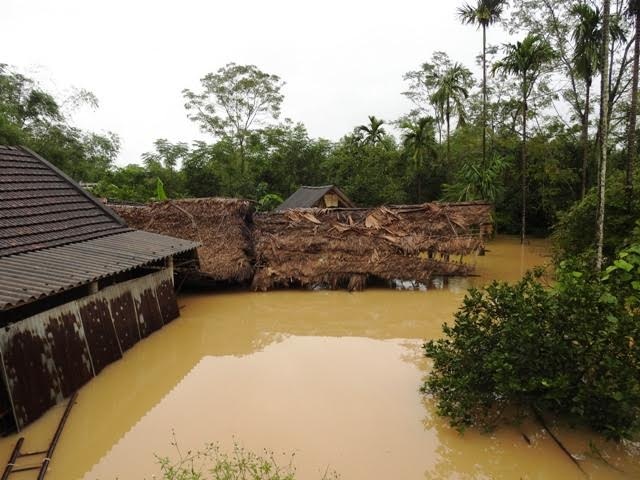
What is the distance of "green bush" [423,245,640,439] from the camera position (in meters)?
4.30

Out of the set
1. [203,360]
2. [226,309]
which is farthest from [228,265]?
[203,360]

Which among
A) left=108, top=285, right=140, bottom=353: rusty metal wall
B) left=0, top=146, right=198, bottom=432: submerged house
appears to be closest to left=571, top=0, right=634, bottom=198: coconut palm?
left=0, top=146, right=198, bottom=432: submerged house

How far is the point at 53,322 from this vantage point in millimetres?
5738

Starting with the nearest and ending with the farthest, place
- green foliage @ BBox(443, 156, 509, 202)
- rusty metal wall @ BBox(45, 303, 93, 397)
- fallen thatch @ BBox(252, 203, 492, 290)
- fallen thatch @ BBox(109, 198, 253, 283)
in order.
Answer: rusty metal wall @ BBox(45, 303, 93, 397), fallen thatch @ BBox(109, 198, 253, 283), fallen thatch @ BBox(252, 203, 492, 290), green foliage @ BBox(443, 156, 509, 202)

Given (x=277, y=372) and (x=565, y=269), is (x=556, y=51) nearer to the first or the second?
(x=565, y=269)

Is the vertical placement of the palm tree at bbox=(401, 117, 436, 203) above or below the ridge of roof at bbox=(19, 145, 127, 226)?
above

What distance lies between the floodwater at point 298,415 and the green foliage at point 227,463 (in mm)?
118

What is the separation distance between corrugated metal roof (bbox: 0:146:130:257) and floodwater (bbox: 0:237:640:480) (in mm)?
2507

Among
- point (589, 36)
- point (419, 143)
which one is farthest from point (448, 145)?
point (589, 36)

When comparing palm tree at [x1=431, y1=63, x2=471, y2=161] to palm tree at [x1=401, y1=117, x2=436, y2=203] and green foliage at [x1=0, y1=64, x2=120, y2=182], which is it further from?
green foliage at [x1=0, y1=64, x2=120, y2=182]

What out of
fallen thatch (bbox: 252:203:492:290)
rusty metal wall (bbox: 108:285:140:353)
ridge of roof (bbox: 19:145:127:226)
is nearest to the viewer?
rusty metal wall (bbox: 108:285:140:353)

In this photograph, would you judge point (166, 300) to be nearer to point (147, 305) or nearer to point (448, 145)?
point (147, 305)

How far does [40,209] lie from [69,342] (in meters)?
3.34

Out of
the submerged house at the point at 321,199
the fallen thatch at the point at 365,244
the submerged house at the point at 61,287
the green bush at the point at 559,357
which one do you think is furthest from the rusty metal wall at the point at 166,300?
the submerged house at the point at 321,199
